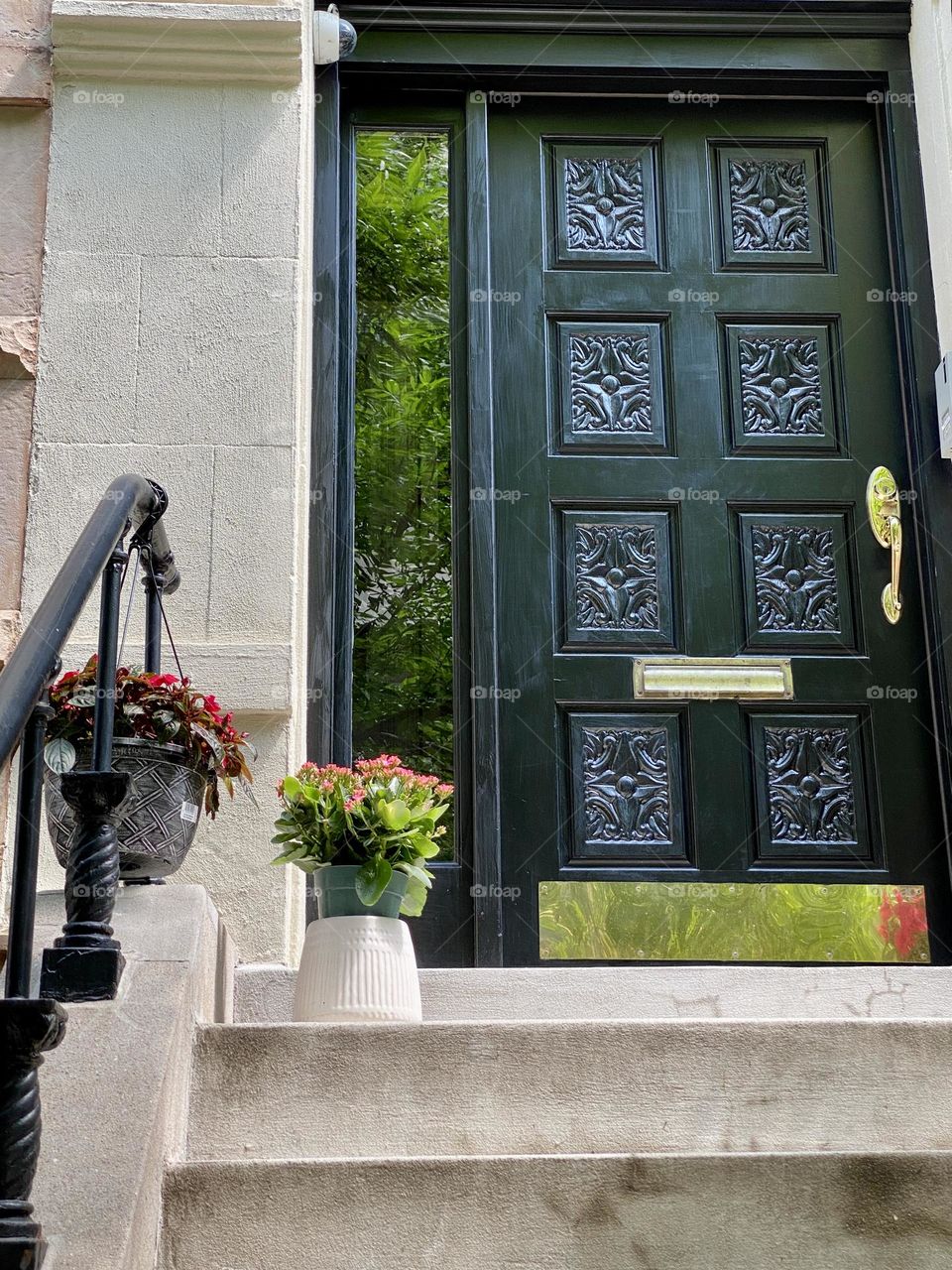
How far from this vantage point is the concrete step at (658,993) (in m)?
4.01

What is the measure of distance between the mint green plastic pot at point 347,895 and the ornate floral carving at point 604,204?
3015 mm

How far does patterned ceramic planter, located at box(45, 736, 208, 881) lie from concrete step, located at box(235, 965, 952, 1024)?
832 millimetres

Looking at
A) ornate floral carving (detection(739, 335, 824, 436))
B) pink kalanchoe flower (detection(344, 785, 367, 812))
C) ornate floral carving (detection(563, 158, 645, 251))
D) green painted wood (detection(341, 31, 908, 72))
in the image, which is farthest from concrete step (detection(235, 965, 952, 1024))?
green painted wood (detection(341, 31, 908, 72))

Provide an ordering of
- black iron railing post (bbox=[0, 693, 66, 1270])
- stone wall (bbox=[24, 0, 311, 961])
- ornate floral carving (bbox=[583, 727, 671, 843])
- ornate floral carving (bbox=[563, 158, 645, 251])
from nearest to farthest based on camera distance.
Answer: black iron railing post (bbox=[0, 693, 66, 1270]) → stone wall (bbox=[24, 0, 311, 961]) → ornate floral carving (bbox=[583, 727, 671, 843]) → ornate floral carving (bbox=[563, 158, 645, 251])

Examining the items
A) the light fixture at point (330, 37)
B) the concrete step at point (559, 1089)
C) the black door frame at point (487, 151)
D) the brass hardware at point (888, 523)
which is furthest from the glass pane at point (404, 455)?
the concrete step at point (559, 1089)

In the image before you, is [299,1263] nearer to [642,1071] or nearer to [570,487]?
[642,1071]

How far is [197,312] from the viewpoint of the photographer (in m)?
4.86

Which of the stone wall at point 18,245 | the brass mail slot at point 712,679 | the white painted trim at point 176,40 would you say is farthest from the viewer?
the brass mail slot at point 712,679

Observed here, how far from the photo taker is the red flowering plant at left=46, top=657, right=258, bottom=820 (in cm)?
326

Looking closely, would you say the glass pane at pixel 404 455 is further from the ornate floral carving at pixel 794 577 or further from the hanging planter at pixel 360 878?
the hanging planter at pixel 360 878

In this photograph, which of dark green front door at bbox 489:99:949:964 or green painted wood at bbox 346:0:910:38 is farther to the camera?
green painted wood at bbox 346:0:910:38

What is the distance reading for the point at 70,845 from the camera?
9.68ft

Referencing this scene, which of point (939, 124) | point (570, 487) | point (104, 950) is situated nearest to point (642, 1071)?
point (104, 950)

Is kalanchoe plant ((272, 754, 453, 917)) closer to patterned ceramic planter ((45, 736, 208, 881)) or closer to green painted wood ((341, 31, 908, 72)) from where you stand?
patterned ceramic planter ((45, 736, 208, 881))
